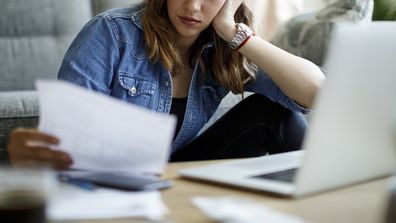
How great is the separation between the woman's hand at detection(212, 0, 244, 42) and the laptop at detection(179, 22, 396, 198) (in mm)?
576

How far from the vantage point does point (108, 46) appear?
1.34m

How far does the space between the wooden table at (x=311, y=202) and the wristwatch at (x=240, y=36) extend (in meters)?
0.59

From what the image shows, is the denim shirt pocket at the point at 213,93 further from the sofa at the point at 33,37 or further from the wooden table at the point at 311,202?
the sofa at the point at 33,37

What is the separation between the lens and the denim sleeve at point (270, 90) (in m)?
1.48

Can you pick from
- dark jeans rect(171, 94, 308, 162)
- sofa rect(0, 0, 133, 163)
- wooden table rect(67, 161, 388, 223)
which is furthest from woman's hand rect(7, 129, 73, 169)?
sofa rect(0, 0, 133, 163)

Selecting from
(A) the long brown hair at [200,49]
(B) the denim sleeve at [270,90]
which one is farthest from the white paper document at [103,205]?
(B) the denim sleeve at [270,90]

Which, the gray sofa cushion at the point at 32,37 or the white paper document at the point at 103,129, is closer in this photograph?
the white paper document at the point at 103,129

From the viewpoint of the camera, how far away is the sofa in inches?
88.6

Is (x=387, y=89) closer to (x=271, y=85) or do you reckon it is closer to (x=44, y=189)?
(x=44, y=189)

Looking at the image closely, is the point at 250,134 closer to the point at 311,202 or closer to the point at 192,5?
the point at 192,5

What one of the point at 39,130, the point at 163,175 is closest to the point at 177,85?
the point at 163,175

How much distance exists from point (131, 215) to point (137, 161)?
0.49ft

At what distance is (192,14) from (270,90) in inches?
11.2

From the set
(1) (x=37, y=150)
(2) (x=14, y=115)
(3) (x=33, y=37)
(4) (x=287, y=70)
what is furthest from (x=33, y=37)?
(1) (x=37, y=150)
